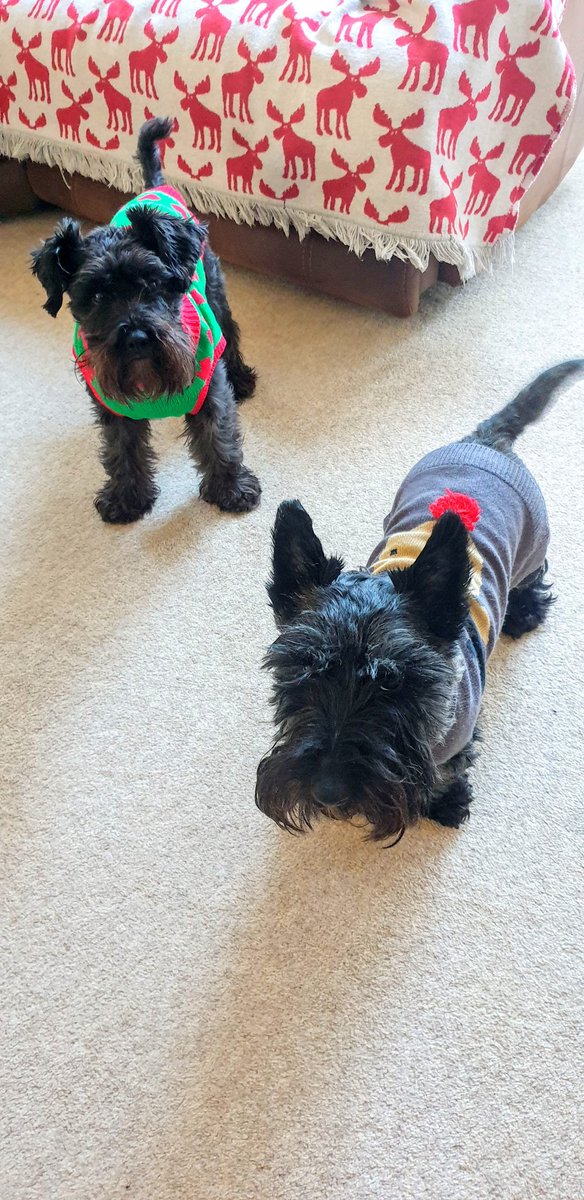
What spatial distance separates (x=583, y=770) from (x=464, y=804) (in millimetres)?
268

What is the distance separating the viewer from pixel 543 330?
240 cm

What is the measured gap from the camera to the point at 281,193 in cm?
232

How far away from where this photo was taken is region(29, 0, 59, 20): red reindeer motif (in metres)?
2.58

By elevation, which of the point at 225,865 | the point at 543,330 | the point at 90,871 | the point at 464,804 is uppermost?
the point at 543,330

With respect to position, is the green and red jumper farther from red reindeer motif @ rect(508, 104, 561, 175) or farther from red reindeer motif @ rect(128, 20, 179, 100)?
red reindeer motif @ rect(508, 104, 561, 175)

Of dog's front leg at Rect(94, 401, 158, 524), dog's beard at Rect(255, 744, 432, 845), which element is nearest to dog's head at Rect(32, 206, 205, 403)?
dog's front leg at Rect(94, 401, 158, 524)

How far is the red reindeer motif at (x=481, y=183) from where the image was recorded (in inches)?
86.7

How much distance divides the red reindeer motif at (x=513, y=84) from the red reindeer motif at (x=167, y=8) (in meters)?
0.99

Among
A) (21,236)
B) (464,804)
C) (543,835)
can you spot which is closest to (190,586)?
(464,804)

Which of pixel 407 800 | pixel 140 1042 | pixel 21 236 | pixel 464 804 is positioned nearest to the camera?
pixel 407 800

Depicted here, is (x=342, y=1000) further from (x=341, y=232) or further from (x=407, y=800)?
(x=341, y=232)

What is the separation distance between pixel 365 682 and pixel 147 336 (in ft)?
3.35

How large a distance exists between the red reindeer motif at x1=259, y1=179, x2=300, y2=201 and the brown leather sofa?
0.43ft

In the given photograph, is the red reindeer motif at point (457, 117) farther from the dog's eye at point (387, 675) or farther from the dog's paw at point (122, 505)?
the dog's eye at point (387, 675)
